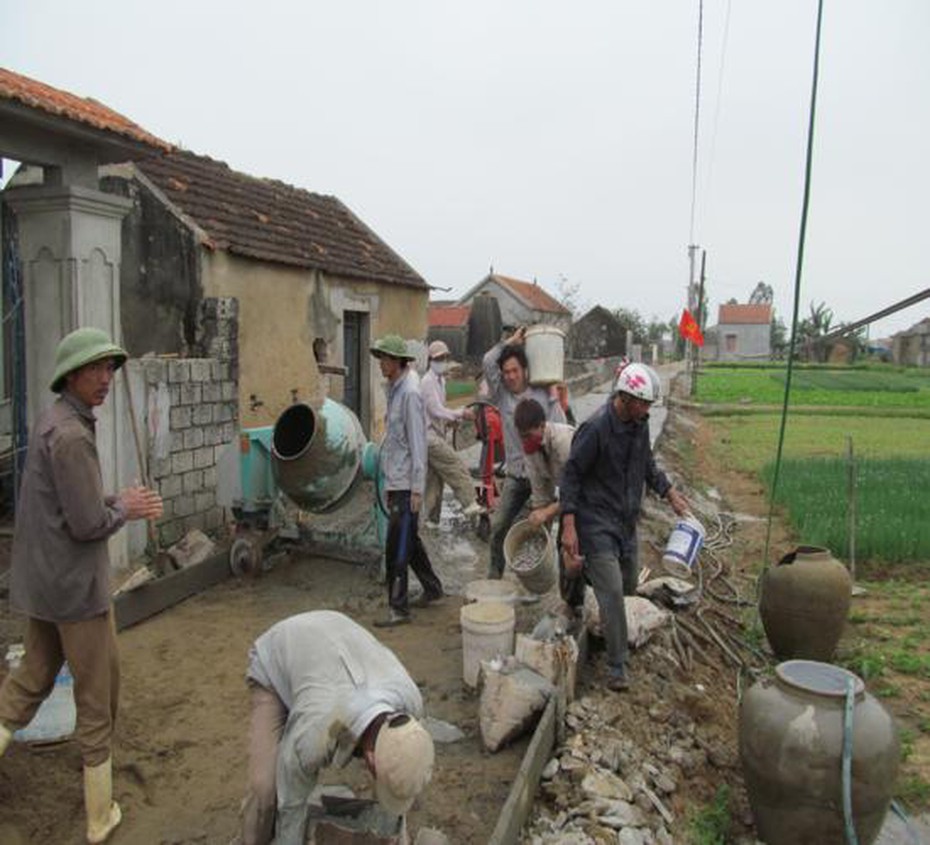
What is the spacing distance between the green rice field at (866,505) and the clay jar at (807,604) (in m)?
2.30

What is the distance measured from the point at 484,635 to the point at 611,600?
29.2 inches

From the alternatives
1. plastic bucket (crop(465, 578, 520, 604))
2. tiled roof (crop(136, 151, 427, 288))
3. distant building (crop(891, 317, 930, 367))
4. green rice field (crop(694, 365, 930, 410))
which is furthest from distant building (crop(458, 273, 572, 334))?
plastic bucket (crop(465, 578, 520, 604))

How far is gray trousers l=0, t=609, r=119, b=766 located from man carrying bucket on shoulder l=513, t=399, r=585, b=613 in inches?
106

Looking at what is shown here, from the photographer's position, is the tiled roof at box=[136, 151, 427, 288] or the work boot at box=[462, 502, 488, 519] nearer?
the work boot at box=[462, 502, 488, 519]

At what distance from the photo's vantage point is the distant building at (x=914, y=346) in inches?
2253

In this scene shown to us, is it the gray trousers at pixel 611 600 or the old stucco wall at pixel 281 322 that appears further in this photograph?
the old stucco wall at pixel 281 322

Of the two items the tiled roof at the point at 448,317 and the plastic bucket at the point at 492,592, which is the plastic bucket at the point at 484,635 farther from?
the tiled roof at the point at 448,317

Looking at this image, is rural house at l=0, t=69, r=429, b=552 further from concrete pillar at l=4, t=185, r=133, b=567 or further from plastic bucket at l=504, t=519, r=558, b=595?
plastic bucket at l=504, t=519, r=558, b=595

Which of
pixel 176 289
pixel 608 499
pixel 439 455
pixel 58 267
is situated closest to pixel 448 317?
pixel 176 289

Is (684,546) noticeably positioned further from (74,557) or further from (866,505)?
(866,505)

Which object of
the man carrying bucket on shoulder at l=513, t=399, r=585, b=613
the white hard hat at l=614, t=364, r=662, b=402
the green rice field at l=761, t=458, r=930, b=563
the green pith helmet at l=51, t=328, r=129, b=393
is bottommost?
the green rice field at l=761, t=458, r=930, b=563

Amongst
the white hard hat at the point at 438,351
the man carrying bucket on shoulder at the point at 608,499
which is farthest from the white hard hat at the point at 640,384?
the white hard hat at the point at 438,351

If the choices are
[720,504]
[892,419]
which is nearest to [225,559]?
[720,504]

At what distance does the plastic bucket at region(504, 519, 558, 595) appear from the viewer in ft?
18.3
